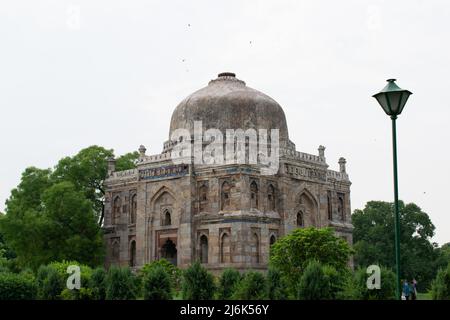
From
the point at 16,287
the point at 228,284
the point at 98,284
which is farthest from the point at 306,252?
the point at 16,287

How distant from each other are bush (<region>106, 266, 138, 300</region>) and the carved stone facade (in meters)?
7.65

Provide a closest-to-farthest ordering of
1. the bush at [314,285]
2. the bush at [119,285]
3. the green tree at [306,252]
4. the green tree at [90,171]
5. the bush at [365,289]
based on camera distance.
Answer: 1. the bush at [365,289]
2. the bush at [314,285]
3. the bush at [119,285]
4. the green tree at [306,252]
5. the green tree at [90,171]

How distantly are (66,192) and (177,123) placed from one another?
637 cm

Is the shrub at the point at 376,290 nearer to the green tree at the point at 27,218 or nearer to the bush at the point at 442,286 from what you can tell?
the bush at the point at 442,286

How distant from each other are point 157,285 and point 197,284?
130cm

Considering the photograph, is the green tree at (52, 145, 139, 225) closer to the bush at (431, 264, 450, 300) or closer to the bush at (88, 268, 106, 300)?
the bush at (88, 268, 106, 300)

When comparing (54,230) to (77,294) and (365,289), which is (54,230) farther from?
(365,289)

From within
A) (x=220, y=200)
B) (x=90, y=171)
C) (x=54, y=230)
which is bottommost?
(x=54, y=230)

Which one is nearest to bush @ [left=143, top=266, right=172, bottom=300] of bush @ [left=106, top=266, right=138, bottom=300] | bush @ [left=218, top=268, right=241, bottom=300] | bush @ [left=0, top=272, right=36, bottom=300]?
bush @ [left=106, top=266, right=138, bottom=300]

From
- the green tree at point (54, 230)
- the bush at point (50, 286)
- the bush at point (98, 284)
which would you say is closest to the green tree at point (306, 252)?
the bush at point (98, 284)

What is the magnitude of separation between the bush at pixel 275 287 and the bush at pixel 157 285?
10.6ft

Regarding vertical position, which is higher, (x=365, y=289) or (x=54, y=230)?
(x=54, y=230)

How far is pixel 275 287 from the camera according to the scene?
2319 cm

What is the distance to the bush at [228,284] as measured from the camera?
24.0 meters
